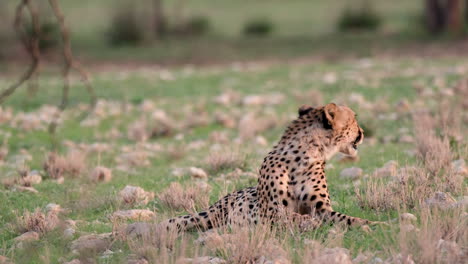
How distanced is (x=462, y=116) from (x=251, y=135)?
294 centimetres

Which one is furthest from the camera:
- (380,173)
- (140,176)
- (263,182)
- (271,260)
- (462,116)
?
(462,116)

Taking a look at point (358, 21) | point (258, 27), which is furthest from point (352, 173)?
point (258, 27)

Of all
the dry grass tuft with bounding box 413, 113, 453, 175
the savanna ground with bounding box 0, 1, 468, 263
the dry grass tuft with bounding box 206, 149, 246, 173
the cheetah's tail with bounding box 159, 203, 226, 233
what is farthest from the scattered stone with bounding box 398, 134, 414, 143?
the cheetah's tail with bounding box 159, 203, 226, 233

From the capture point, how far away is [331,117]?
20.5 feet

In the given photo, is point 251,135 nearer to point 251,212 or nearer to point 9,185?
point 9,185

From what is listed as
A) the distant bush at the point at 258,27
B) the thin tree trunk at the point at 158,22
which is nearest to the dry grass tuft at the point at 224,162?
the distant bush at the point at 258,27

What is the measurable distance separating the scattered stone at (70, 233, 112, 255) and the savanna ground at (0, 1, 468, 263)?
0.01 m

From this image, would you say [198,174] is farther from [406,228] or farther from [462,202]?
[406,228]

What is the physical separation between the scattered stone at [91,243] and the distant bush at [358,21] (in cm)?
2464

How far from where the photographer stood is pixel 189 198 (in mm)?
7289

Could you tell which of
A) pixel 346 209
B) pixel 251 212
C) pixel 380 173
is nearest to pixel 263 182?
pixel 251 212

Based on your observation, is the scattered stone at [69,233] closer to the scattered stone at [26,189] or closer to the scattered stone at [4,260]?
the scattered stone at [4,260]

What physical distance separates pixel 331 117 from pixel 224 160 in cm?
307

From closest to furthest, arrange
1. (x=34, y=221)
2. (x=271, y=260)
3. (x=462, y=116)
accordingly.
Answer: (x=271, y=260) → (x=34, y=221) → (x=462, y=116)
